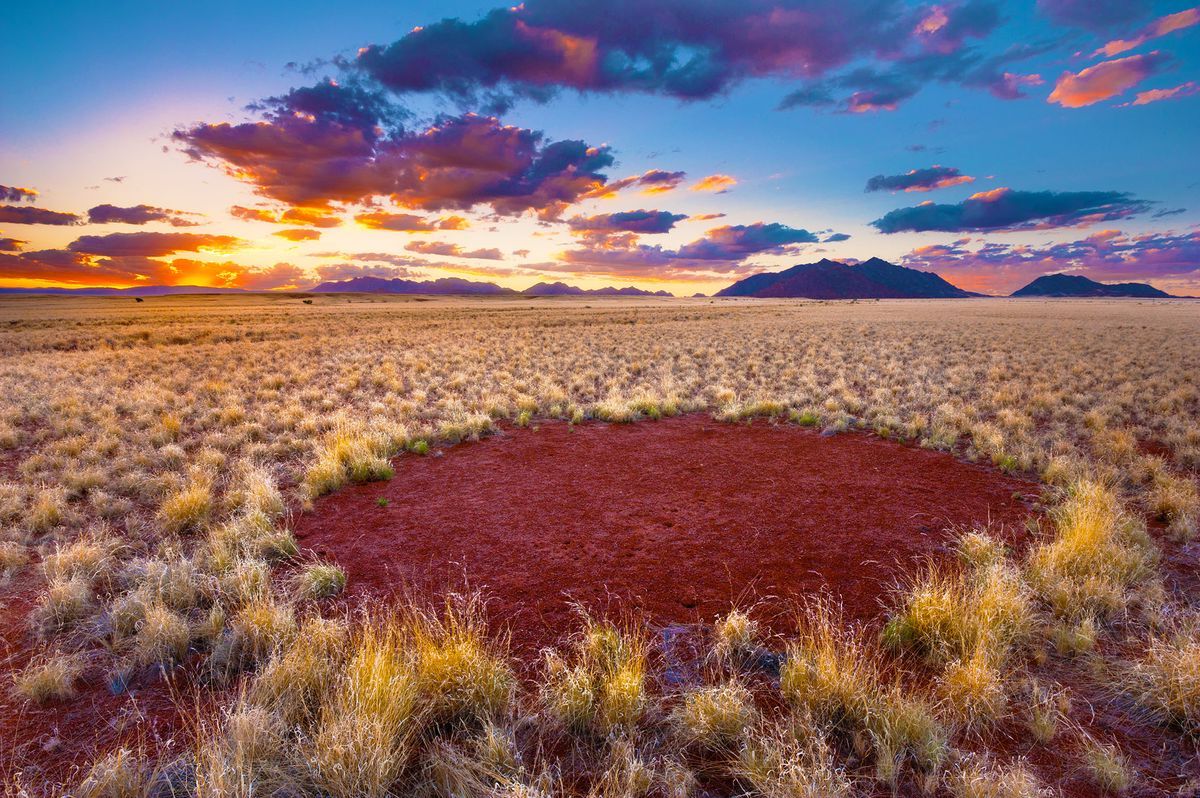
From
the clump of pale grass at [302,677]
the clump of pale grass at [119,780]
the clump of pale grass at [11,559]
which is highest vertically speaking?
the clump of pale grass at [302,677]

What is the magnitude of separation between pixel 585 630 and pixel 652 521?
105 inches

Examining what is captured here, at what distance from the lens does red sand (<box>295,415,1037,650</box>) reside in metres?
5.53

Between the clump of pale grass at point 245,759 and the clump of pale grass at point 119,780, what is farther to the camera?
the clump of pale grass at point 119,780

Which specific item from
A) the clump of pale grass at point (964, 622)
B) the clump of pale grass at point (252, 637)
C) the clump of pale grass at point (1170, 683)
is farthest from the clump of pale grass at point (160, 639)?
the clump of pale grass at point (1170, 683)

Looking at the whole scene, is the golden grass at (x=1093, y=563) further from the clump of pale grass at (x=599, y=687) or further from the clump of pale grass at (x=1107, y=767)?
the clump of pale grass at (x=599, y=687)

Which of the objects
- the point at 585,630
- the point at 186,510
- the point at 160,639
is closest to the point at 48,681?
the point at 160,639

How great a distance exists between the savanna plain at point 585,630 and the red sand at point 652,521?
0.08 m

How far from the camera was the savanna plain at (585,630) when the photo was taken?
128 inches

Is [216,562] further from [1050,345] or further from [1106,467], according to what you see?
[1050,345]

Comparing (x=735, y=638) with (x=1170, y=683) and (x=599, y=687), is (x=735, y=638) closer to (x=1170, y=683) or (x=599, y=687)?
(x=599, y=687)

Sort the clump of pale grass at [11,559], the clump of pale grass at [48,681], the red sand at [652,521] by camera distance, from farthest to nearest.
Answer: the clump of pale grass at [11,559] → the red sand at [652,521] → the clump of pale grass at [48,681]

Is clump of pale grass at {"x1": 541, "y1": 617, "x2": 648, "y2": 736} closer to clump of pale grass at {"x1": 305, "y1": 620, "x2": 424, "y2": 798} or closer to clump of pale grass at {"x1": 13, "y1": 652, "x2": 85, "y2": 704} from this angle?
clump of pale grass at {"x1": 305, "y1": 620, "x2": 424, "y2": 798}

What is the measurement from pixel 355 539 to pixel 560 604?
3.06 metres

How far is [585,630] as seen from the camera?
15.2 ft
